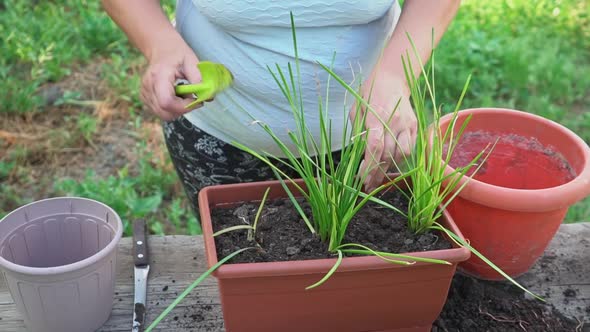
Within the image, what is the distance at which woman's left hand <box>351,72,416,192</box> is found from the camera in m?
0.87

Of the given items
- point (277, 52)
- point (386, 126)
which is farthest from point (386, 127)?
point (277, 52)

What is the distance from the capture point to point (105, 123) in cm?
243

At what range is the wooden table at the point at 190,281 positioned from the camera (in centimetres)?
99

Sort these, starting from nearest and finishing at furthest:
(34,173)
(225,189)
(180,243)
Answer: (225,189), (180,243), (34,173)

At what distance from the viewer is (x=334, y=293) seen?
81 cm

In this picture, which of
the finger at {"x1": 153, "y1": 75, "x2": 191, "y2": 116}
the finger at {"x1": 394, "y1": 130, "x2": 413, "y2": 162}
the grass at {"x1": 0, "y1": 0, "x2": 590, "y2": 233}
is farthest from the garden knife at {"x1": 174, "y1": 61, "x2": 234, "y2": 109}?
the grass at {"x1": 0, "y1": 0, "x2": 590, "y2": 233}

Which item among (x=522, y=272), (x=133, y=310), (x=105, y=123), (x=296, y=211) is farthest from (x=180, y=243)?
(x=105, y=123)

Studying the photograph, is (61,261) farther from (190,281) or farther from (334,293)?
(334,293)

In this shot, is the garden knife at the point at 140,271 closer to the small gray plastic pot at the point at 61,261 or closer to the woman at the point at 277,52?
the small gray plastic pot at the point at 61,261

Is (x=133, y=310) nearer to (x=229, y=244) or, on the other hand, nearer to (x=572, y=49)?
(x=229, y=244)

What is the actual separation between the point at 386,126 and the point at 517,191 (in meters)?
0.21

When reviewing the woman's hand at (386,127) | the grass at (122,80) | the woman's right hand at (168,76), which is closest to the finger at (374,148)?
the woman's hand at (386,127)

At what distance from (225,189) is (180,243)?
0.85 ft

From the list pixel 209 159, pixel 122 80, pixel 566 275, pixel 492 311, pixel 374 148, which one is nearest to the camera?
pixel 374 148
